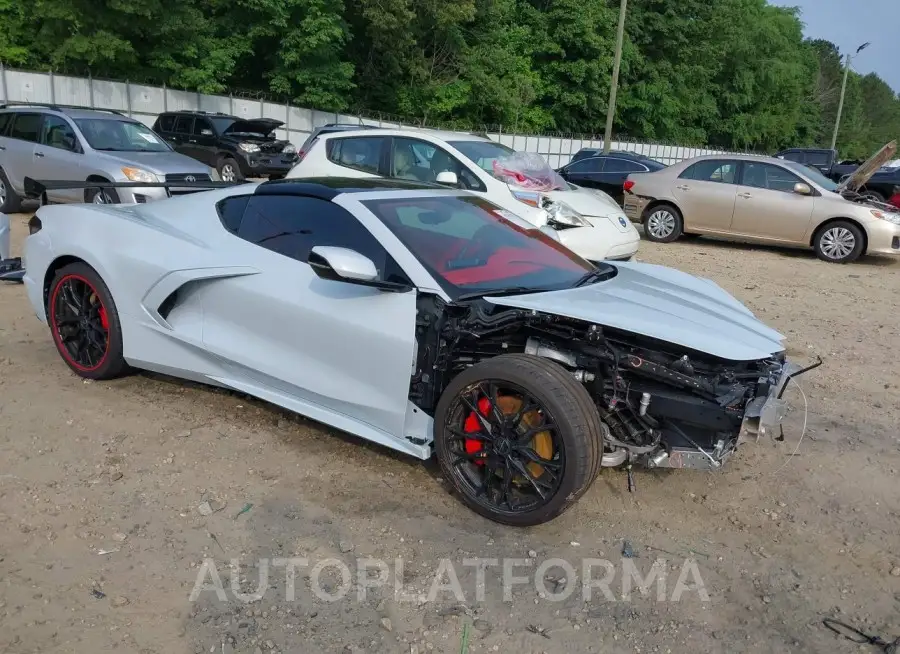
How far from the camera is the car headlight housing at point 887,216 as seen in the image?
36.4 feet

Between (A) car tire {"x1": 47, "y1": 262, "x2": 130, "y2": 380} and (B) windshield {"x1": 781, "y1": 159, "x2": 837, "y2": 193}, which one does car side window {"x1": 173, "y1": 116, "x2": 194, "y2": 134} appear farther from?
(A) car tire {"x1": 47, "y1": 262, "x2": 130, "y2": 380}

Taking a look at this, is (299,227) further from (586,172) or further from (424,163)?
(586,172)

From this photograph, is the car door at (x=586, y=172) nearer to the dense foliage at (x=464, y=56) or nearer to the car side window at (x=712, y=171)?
the car side window at (x=712, y=171)

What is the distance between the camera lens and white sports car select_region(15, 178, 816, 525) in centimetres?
325

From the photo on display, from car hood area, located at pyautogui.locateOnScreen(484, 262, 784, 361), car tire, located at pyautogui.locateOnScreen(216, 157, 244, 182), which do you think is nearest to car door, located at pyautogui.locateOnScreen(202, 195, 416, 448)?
car hood area, located at pyautogui.locateOnScreen(484, 262, 784, 361)

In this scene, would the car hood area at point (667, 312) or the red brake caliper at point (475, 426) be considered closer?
the car hood area at point (667, 312)

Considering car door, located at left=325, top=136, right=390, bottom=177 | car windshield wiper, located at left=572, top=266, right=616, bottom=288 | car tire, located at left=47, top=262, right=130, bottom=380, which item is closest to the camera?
car windshield wiper, located at left=572, top=266, right=616, bottom=288

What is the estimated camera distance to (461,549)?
10.6 feet

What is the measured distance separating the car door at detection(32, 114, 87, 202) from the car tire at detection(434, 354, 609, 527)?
866 centimetres

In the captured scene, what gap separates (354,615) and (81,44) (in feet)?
90.5

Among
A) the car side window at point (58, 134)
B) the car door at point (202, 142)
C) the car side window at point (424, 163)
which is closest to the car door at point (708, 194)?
the car side window at point (424, 163)

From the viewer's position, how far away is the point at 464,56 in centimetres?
3738

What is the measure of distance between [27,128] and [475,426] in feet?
34.8

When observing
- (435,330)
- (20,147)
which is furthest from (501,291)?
(20,147)
